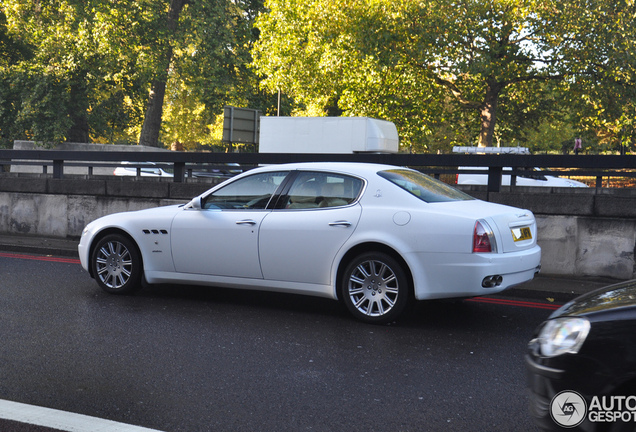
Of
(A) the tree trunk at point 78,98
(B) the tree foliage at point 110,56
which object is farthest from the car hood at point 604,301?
(A) the tree trunk at point 78,98

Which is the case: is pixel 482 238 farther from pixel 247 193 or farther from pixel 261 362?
pixel 247 193

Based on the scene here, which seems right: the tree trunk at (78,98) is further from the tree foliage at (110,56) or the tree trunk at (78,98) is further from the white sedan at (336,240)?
the white sedan at (336,240)

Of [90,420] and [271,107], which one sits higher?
[271,107]

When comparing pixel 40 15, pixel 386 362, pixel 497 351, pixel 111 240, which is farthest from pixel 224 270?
pixel 40 15

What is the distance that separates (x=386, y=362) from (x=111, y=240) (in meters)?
3.87

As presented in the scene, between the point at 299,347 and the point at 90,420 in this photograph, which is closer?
the point at 90,420

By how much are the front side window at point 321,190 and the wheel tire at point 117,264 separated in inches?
77.2

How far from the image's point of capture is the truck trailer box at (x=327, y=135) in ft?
74.6

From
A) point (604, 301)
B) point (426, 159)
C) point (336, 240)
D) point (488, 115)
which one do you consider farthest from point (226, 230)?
point (488, 115)

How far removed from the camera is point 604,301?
317 centimetres

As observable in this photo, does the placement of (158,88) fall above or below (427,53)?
below

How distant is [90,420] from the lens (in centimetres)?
381

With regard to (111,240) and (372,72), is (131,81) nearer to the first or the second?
(372,72)

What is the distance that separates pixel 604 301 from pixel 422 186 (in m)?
3.62
